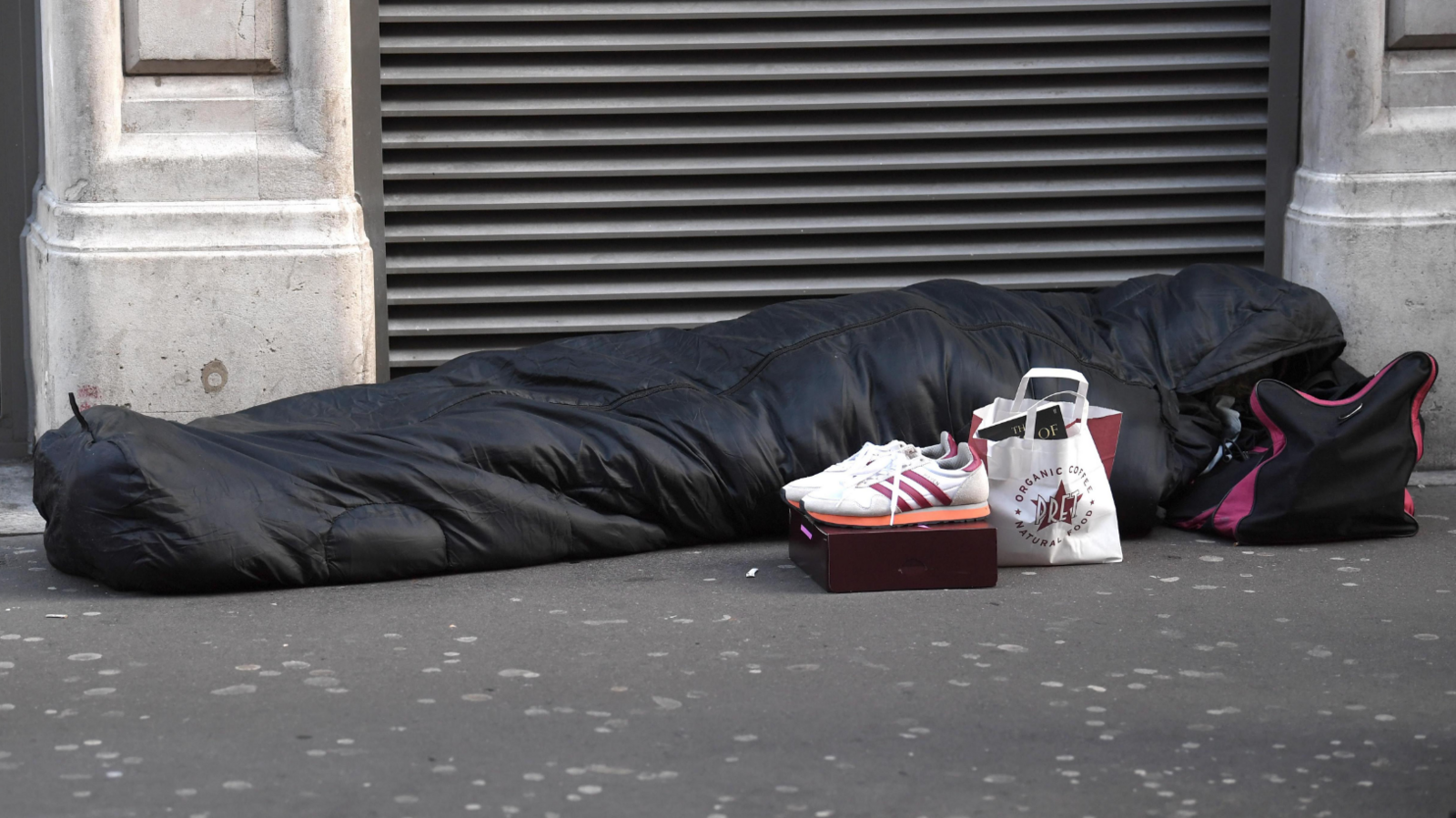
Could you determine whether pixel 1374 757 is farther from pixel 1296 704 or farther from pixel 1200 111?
pixel 1200 111

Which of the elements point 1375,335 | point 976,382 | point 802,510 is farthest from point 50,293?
point 1375,335

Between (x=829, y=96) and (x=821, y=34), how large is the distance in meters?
0.19

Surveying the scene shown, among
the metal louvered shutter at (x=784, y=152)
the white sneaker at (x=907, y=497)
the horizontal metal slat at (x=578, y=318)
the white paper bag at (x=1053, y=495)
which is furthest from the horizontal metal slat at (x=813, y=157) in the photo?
the white sneaker at (x=907, y=497)

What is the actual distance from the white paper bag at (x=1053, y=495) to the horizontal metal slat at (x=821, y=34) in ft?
5.18

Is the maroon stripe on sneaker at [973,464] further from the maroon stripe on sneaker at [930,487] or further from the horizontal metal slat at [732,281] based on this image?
the horizontal metal slat at [732,281]

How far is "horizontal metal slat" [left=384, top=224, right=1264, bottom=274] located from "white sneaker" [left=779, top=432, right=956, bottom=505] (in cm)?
137

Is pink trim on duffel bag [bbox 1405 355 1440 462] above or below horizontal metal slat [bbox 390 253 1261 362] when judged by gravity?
below

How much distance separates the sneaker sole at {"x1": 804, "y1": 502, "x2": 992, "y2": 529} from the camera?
3.76 meters

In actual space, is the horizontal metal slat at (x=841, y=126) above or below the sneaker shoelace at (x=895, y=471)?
above

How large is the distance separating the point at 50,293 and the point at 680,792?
9.56 ft

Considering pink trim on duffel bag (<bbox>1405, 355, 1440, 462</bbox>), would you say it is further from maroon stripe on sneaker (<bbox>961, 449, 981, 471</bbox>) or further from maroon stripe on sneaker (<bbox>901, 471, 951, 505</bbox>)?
maroon stripe on sneaker (<bbox>901, 471, 951, 505</bbox>)

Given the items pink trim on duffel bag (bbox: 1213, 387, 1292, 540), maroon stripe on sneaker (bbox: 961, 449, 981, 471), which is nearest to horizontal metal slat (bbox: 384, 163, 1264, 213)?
pink trim on duffel bag (bbox: 1213, 387, 1292, 540)

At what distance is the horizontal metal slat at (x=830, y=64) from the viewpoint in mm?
5059

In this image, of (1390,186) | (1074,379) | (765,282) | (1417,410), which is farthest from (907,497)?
(1390,186)
